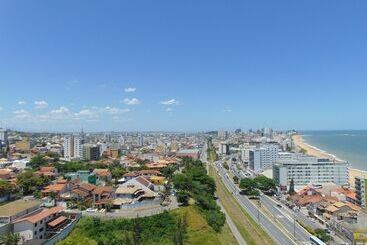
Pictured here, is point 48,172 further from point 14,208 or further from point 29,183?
point 14,208

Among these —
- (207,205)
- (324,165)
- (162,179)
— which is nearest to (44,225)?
(207,205)

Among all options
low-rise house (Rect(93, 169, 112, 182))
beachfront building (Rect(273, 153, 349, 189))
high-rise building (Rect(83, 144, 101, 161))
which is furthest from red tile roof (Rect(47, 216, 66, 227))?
high-rise building (Rect(83, 144, 101, 161))

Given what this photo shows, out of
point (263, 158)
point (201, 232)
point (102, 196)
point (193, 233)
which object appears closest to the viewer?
point (193, 233)

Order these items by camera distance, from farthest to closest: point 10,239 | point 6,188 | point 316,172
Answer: point 316,172 → point 6,188 → point 10,239

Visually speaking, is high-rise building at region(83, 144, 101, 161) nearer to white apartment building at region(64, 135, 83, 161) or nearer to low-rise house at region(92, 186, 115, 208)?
white apartment building at region(64, 135, 83, 161)

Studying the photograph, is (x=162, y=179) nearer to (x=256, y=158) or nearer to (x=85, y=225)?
(x=85, y=225)

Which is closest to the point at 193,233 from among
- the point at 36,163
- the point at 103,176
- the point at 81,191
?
the point at 81,191

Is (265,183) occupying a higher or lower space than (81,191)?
lower

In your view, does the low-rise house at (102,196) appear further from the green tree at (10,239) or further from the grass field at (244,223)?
the grass field at (244,223)

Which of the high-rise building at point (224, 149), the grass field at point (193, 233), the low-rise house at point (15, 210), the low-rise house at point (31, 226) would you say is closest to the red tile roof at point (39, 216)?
the low-rise house at point (31, 226)
